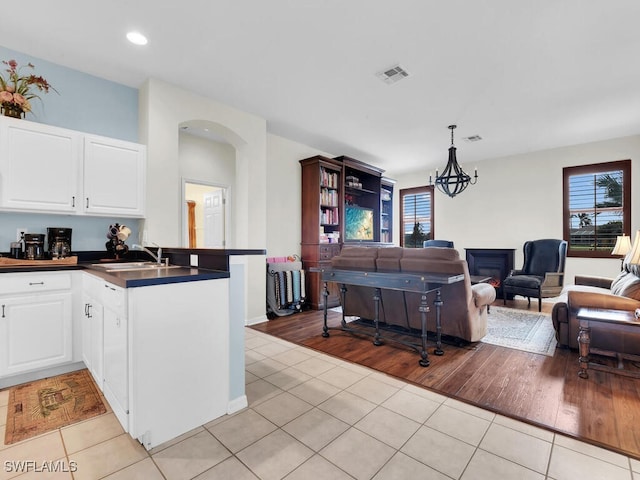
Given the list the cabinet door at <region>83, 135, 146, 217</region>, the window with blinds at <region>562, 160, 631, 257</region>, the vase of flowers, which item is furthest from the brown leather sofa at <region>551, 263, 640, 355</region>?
the vase of flowers

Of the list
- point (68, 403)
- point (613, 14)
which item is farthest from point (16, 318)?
point (613, 14)

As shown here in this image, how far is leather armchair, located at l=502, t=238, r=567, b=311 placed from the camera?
4.64 m

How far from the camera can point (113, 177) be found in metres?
2.98

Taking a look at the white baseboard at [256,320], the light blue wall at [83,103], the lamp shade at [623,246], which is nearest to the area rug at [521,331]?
the lamp shade at [623,246]

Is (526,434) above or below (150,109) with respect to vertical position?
below

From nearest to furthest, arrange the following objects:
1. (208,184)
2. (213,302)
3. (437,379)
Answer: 1. (213,302)
2. (437,379)
3. (208,184)

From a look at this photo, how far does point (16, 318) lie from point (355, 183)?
5.11 metres

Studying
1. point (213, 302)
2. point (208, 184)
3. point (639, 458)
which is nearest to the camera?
point (639, 458)

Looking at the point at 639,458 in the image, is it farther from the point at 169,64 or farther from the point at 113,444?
the point at 169,64

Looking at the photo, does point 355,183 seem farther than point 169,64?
Yes

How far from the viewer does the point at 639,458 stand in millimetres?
1547

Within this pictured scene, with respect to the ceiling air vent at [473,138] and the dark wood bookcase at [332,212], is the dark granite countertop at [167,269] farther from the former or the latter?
the ceiling air vent at [473,138]

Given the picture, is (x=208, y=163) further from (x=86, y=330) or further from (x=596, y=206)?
(x=596, y=206)

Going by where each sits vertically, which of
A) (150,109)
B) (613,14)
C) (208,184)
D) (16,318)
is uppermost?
(613,14)
